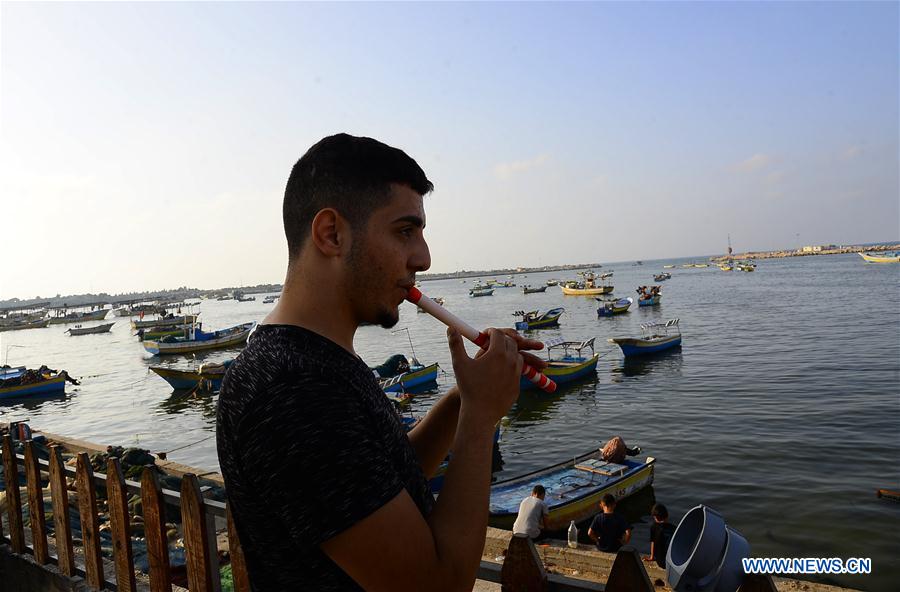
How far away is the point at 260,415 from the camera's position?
1.30 meters

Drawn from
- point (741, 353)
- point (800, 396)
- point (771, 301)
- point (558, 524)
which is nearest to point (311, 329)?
point (558, 524)

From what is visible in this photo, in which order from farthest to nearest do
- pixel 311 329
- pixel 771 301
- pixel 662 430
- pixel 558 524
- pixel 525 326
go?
pixel 771 301 < pixel 525 326 < pixel 662 430 < pixel 558 524 < pixel 311 329

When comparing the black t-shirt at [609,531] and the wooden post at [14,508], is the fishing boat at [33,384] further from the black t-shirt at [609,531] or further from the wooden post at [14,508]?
the wooden post at [14,508]

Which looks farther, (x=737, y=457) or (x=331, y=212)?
(x=737, y=457)

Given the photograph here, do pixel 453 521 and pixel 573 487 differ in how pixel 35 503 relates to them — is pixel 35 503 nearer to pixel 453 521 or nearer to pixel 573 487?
→ pixel 453 521

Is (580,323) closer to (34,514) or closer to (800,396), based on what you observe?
(800,396)

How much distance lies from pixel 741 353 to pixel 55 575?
3675cm

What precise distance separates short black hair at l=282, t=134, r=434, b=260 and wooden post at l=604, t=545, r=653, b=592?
4.38 feet

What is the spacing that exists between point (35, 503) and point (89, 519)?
33.9 inches

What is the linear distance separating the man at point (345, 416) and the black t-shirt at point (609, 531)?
10.2 metres

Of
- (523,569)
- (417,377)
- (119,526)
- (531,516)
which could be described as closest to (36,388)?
(417,377)

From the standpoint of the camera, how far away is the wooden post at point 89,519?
12.1ft

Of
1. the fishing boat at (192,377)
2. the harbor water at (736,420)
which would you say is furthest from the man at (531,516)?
the fishing boat at (192,377)

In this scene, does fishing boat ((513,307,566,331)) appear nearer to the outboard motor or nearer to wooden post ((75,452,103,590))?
wooden post ((75,452,103,590))
